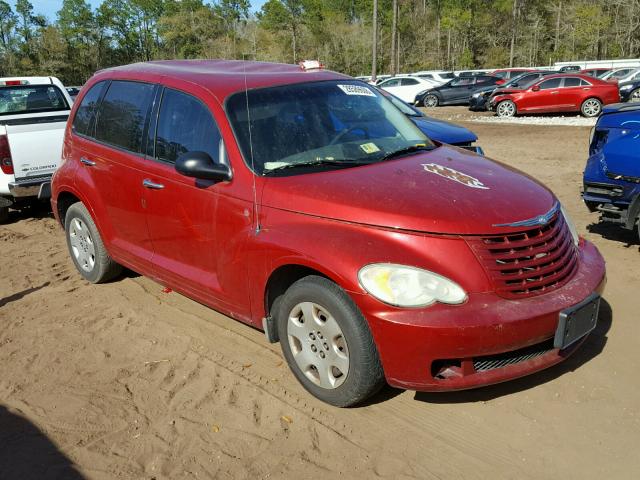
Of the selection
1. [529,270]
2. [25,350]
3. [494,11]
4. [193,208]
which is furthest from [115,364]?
[494,11]

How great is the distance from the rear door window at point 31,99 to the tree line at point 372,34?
43856 mm

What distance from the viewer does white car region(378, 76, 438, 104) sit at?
2947 cm

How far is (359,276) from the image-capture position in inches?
121

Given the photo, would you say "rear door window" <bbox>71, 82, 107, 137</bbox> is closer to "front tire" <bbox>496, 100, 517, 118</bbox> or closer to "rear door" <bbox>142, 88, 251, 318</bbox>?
"rear door" <bbox>142, 88, 251, 318</bbox>

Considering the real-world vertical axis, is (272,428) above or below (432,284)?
below

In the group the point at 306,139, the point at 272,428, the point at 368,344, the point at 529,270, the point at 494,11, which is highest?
the point at 494,11

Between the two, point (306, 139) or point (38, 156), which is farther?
point (38, 156)

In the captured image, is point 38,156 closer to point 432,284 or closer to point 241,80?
point 241,80

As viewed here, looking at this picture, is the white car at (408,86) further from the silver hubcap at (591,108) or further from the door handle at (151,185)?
the door handle at (151,185)

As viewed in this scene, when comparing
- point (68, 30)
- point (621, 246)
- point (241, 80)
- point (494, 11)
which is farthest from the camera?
point (68, 30)

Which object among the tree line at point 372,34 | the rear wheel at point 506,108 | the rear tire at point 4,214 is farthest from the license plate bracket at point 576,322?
the tree line at point 372,34

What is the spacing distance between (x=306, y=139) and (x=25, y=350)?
2577 millimetres

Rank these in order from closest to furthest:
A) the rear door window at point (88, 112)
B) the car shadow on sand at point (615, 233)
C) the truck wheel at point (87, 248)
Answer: the rear door window at point (88, 112) < the truck wheel at point (87, 248) < the car shadow on sand at point (615, 233)

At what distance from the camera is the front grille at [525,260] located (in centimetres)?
310
